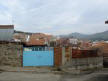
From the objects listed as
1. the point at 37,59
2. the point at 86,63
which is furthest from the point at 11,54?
the point at 86,63

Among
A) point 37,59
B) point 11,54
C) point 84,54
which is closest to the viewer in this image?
point 84,54

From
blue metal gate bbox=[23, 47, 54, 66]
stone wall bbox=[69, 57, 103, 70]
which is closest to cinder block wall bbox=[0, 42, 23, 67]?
blue metal gate bbox=[23, 47, 54, 66]

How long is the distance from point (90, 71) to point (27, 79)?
18.4 feet

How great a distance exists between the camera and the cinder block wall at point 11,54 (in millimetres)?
14891

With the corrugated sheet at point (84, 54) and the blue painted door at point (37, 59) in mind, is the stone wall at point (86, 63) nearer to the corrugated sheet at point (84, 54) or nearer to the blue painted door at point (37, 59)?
the corrugated sheet at point (84, 54)

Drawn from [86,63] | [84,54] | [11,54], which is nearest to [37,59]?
[11,54]

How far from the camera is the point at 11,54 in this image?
1498 centimetres

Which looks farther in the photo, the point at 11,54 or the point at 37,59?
the point at 11,54

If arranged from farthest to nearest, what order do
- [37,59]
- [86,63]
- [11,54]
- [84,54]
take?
[11,54], [37,59], [84,54], [86,63]

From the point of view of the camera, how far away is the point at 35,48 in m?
16.7

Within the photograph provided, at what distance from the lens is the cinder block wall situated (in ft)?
48.9

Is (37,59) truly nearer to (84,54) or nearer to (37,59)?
(37,59)

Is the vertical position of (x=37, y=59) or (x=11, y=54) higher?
(x=11, y=54)

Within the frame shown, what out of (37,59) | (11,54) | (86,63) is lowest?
(86,63)
